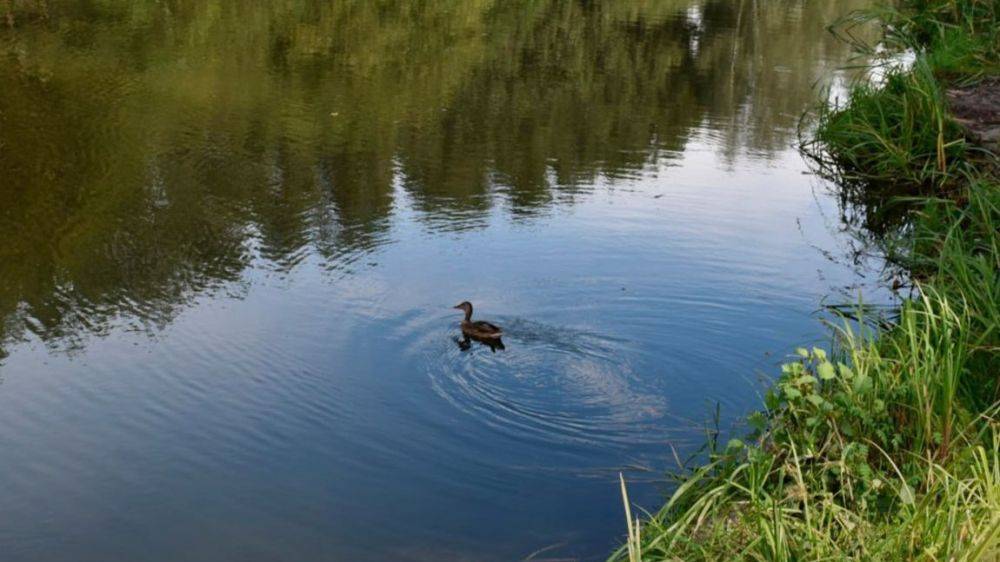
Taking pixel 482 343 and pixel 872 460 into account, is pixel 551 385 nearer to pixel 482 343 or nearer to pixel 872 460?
pixel 482 343

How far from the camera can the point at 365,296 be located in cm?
799

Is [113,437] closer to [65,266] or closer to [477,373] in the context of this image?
[477,373]

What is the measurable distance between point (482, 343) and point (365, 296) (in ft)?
4.02

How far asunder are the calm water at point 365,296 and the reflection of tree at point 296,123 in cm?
6

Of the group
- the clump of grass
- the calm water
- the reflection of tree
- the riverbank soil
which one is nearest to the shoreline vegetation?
the calm water

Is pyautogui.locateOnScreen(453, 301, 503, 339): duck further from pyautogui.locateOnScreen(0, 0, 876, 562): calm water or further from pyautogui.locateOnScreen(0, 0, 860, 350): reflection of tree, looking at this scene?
pyautogui.locateOnScreen(0, 0, 860, 350): reflection of tree

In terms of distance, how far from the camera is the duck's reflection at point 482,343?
23.3 feet

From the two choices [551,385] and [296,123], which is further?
[296,123]

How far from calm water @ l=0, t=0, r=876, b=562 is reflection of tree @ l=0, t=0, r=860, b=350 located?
0.06 m

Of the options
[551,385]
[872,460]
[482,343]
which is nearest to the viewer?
[872,460]

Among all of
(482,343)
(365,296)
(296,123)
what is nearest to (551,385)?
(482,343)

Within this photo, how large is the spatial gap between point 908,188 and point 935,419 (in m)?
6.51

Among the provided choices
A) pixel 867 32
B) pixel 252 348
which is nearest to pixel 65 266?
pixel 252 348

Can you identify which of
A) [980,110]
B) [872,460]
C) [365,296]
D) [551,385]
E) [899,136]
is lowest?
[551,385]
